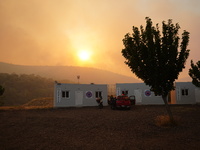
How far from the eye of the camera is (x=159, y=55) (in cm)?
1028

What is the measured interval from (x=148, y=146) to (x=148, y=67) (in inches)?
219

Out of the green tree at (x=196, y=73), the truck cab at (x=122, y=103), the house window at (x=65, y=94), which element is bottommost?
the truck cab at (x=122, y=103)

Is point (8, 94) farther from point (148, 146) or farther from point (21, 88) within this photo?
point (148, 146)

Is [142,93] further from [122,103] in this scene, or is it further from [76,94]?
[76,94]

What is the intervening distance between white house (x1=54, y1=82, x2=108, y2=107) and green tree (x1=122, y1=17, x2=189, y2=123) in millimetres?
15592

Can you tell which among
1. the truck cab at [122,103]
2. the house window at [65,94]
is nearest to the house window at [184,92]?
the truck cab at [122,103]

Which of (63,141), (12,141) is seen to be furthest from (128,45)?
(12,141)

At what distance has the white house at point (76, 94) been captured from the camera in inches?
907

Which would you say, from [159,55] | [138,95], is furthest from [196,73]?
[159,55]

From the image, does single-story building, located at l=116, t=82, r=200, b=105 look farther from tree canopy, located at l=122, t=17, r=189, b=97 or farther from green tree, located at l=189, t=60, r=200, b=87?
tree canopy, located at l=122, t=17, r=189, b=97

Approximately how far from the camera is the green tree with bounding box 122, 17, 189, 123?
1009 centimetres

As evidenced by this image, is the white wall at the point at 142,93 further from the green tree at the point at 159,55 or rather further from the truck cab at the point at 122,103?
the green tree at the point at 159,55

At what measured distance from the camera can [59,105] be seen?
2300cm

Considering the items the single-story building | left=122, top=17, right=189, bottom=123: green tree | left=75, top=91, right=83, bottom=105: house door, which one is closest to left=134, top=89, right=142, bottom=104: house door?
the single-story building
